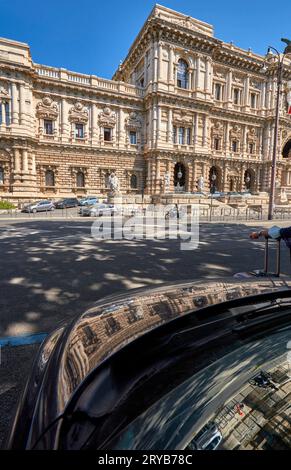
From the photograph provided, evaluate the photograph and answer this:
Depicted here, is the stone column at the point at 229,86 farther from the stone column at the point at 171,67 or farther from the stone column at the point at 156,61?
the stone column at the point at 156,61

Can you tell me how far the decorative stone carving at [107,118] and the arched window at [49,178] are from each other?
917cm

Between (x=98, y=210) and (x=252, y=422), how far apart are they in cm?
2422

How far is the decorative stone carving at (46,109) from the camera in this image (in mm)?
32562

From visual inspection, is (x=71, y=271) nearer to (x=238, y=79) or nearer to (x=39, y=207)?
(x=39, y=207)

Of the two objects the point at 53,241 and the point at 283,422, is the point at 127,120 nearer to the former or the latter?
the point at 53,241

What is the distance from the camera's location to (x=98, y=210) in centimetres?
2456

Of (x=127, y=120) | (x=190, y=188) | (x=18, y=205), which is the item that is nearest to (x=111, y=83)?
(x=127, y=120)

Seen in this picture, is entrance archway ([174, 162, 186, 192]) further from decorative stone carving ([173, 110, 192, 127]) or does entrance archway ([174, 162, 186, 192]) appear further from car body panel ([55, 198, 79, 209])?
car body panel ([55, 198, 79, 209])

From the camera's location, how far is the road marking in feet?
10.3

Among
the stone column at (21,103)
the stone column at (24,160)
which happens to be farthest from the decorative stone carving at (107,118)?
the stone column at (24,160)

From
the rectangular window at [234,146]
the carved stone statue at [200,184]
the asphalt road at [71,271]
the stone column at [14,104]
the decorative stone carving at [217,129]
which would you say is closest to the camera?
the asphalt road at [71,271]

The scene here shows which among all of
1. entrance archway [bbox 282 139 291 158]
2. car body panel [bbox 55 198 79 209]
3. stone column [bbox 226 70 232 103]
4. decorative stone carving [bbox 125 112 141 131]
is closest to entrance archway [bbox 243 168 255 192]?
entrance archway [bbox 282 139 291 158]
